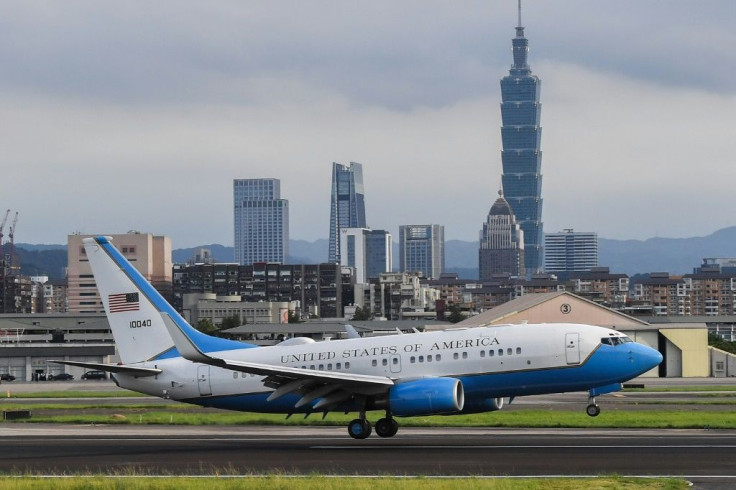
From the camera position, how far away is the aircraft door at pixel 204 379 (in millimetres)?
52562

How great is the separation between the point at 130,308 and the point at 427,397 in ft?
46.2

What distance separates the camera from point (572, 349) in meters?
48.6

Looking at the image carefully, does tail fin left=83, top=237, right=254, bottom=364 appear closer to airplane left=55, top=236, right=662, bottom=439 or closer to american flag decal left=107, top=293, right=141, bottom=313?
american flag decal left=107, top=293, right=141, bottom=313

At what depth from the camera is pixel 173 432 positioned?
57312mm

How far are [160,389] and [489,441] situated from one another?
13984 millimetres

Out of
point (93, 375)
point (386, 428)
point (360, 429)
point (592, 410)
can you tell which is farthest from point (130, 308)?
point (93, 375)

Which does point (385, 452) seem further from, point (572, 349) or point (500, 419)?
point (500, 419)

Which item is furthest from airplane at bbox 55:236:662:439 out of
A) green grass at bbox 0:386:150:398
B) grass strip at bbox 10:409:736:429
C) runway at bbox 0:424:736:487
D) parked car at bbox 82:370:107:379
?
parked car at bbox 82:370:107:379

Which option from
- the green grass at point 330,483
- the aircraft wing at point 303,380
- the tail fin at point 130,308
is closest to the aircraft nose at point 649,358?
the aircraft wing at point 303,380

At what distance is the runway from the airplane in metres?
1.57

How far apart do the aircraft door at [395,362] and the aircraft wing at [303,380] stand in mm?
528

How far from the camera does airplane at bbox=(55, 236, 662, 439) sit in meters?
47.8

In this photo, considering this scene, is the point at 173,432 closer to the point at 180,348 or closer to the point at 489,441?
the point at 180,348

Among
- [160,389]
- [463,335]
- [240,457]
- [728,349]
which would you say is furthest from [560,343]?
[728,349]
